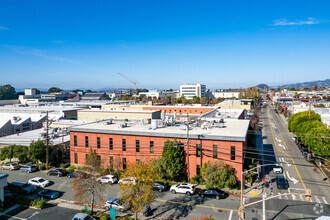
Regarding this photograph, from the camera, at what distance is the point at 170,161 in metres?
30.7

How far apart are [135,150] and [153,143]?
331cm

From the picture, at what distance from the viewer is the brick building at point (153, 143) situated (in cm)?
2998

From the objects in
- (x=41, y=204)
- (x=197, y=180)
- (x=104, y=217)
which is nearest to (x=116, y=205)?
(x=104, y=217)

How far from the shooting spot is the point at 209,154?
3084 cm

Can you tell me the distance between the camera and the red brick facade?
29891 millimetres

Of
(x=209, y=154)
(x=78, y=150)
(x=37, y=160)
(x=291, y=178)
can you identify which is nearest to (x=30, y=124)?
(x=37, y=160)

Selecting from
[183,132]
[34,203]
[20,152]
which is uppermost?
[183,132]

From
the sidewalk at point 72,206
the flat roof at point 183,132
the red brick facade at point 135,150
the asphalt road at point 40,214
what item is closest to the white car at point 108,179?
the red brick facade at point 135,150

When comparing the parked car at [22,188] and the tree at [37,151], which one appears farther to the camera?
the tree at [37,151]

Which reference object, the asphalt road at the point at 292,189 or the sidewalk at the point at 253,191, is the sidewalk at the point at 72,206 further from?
the sidewalk at the point at 253,191

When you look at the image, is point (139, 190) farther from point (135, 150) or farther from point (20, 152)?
point (20, 152)

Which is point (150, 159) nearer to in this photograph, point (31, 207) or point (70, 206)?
point (70, 206)

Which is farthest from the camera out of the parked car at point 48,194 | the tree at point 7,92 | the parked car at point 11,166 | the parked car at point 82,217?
the tree at point 7,92

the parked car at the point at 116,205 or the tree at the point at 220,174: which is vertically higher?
the tree at the point at 220,174
